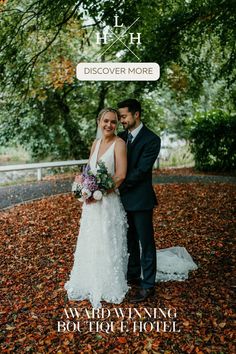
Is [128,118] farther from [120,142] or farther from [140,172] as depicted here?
[140,172]

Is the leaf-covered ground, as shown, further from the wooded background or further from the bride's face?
the wooded background

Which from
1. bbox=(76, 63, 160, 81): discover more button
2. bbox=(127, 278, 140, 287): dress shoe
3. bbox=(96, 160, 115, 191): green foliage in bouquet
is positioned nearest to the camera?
bbox=(96, 160, 115, 191): green foliage in bouquet

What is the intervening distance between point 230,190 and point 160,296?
5887 millimetres

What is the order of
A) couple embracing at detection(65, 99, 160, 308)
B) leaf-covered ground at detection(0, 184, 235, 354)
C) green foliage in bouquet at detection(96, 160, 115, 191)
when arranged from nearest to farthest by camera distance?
leaf-covered ground at detection(0, 184, 235, 354)
green foliage in bouquet at detection(96, 160, 115, 191)
couple embracing at detection(65, 99, 160, 308)

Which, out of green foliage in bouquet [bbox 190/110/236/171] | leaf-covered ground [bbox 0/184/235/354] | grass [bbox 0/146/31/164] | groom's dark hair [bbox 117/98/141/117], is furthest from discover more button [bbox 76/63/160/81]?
grass [bbox 0/146/31/164]

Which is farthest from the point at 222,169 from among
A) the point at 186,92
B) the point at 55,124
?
the point at 55,124

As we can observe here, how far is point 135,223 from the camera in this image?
429 centimetres

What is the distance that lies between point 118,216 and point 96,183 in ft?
1.65

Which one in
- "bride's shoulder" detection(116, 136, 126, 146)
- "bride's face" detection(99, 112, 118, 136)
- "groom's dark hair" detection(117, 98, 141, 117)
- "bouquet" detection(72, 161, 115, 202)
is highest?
"groom's dark hair" detection(117, 98, 141, 117)

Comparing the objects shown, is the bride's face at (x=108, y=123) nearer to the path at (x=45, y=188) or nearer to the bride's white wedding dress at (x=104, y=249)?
the bride's white wedding dress at (x=104, y=249)

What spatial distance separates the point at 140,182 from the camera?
4.16 metres

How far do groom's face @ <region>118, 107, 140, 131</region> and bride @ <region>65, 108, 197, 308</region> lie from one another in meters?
0.07

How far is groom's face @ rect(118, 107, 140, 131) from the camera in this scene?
4082 mm

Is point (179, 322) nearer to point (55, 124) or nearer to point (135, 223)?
point (135, 223)
